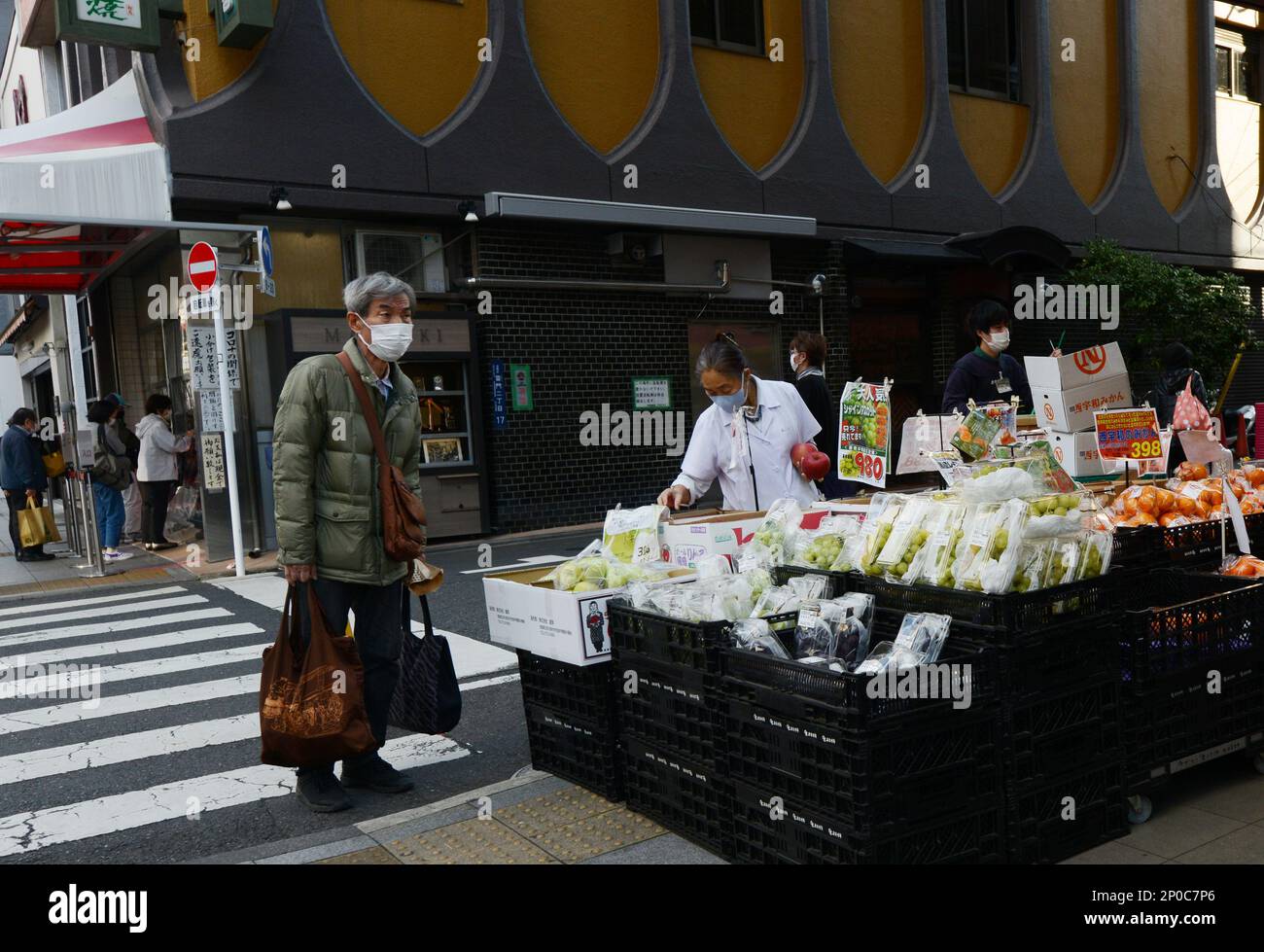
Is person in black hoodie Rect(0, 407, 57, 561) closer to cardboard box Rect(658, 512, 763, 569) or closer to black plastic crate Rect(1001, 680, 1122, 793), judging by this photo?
cardboard box Rect(658, 512, 763, 569)

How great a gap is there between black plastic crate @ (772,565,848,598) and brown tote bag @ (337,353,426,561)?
60.3 inches

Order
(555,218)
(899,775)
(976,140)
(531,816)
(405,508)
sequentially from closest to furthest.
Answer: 1. (899,775)
2. (531,816)
3. (405,508)
4. (555,218)
5. (976,140)

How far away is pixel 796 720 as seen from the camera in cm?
319

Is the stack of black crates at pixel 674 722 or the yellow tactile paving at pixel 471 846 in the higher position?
the stack of black crates at pixel 674 722

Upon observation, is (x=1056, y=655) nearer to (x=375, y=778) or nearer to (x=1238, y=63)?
(x=375, y=778)

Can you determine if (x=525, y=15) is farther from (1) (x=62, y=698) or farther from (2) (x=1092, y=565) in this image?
(2) (x=1092, y=565)

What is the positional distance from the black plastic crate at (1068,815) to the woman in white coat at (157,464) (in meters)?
12.8

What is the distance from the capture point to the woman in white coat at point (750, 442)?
5.73m

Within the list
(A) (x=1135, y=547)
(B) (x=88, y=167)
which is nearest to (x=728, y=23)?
(B) (x=88, y=167)

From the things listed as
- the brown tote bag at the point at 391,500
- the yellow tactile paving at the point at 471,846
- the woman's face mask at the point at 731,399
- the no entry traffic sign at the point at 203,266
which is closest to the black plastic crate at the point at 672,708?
the yellow tactile paving at the point at 471,846

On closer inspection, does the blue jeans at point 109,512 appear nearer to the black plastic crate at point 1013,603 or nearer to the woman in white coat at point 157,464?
the woman in white coat at point 157,464

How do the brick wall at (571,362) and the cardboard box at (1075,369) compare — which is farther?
the brick wall at (571,362)

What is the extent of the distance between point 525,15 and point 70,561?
9719 millimetres

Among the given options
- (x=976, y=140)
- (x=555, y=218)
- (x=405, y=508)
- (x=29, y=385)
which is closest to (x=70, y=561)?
(x=555, y=218)
